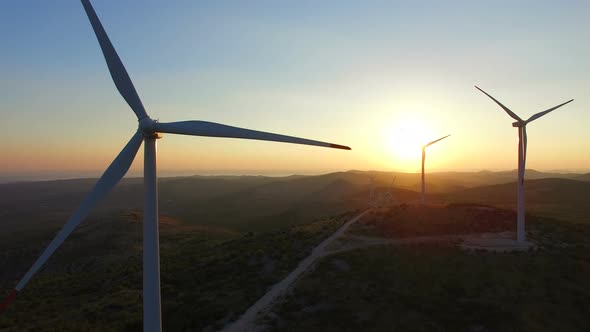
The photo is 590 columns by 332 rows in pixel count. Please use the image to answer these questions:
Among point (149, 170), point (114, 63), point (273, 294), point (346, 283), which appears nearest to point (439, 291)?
point (346, 283)

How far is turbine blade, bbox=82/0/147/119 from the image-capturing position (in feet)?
64.3

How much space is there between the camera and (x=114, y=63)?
2058 cm

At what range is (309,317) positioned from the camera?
25.6 metres

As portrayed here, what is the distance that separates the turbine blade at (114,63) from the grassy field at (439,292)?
1684 centimetres

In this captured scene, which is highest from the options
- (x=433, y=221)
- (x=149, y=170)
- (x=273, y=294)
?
(x=149, y=170)

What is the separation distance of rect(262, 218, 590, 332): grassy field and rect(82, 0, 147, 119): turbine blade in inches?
663

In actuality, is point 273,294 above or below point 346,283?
below

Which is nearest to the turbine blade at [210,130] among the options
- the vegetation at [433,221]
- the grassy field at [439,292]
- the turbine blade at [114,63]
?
the turbine blade at [114,63]

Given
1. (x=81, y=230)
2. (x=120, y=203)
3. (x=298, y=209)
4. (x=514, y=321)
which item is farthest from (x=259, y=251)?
(x=120, y=203)

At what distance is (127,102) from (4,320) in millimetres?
24689

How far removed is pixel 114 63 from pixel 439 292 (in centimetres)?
2800

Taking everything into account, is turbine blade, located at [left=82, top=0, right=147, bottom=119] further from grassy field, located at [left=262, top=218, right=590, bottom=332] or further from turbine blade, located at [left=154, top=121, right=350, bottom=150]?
grassy field, located at [left=262, top=218, right=590, bottom=332]

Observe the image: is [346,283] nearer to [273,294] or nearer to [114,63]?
[273,294]

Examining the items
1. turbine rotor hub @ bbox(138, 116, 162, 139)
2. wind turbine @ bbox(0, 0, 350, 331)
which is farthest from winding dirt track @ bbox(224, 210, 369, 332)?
turbine rotor hub @ bbox(138, 116, 162, 139)
